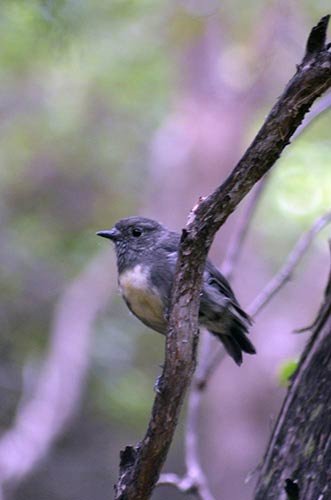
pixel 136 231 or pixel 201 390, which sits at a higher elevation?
pixel 136 231

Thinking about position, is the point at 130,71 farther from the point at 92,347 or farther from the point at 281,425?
the point at 281,425

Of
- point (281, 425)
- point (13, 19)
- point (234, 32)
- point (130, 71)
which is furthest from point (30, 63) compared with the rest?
point (281, 425)

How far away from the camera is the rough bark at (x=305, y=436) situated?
2969mm

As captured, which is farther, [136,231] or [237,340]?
[136,231]

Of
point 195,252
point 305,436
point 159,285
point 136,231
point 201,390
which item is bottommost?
point 305,436

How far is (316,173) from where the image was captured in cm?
876

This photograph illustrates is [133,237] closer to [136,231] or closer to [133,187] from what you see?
[136,231]

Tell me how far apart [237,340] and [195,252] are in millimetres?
1607

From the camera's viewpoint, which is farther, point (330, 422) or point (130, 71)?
point (130, 71)

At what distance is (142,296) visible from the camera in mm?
3605

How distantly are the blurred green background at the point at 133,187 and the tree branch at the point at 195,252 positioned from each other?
192 inches

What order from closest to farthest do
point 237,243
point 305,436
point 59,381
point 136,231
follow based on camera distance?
point 305,436 → point 136,231 → point 237,243 → point 59,381

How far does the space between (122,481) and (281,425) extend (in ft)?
2.62

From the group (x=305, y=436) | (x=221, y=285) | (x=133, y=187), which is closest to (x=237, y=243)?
(x=221, y=285)
